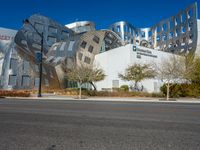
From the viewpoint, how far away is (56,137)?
5285 millimetres

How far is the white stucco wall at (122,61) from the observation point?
152ft

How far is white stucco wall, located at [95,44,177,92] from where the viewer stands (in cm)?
4619

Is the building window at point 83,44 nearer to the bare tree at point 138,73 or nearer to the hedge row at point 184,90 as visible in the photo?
the bare tree at point 138,73

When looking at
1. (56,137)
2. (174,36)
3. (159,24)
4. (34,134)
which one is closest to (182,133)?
(56,137)

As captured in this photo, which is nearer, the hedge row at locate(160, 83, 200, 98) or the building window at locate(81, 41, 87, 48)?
the hedge row at locate(160, 83, 200, 98)

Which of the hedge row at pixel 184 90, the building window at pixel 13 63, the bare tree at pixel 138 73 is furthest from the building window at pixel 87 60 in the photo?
the hedge row at pixel 184 90

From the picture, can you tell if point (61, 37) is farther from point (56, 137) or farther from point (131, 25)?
point (56, 137)

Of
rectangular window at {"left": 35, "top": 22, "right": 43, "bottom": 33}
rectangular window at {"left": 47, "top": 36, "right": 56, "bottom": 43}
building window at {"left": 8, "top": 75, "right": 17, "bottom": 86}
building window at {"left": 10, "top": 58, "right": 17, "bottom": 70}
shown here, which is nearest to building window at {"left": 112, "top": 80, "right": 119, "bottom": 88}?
building window at {"left": 8, "top": 75, "right": 17, "bottom": 86}

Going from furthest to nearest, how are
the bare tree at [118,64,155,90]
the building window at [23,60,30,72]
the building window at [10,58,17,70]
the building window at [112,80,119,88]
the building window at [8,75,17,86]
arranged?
the building window at [112,80,119,88] → the building window at [23,60,30,72] → the building window at [10,58,17,70] → the building window at [8,75,17,86] → the bare tree at [118,64,155,90]

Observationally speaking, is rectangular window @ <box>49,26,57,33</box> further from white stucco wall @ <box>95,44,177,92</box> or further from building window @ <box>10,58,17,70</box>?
building window @ <box>10,58,17,70</box>

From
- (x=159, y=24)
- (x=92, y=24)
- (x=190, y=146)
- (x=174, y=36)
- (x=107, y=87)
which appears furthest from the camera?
(x=92, y=24)

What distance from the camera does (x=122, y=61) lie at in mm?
47188

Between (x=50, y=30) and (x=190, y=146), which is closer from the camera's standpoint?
(x=190, y=146)

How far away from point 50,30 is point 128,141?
62.6 m
